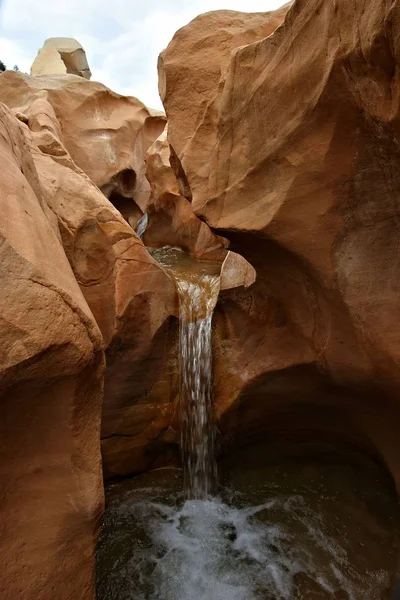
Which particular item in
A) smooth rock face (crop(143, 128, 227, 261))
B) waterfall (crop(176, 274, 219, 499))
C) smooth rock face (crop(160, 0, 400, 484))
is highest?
smooth rock face (crop(143, 128, 227, 261))

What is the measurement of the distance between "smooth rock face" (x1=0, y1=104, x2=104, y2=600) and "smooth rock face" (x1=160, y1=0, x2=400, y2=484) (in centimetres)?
195

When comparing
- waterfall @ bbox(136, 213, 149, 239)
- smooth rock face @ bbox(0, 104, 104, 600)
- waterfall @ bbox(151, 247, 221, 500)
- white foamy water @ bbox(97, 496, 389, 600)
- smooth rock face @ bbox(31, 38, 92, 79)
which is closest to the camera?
smooth rock face @ bbox(0, 104, 104, 600)

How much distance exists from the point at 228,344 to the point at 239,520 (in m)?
1.84

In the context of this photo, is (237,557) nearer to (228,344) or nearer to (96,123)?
(228,344)

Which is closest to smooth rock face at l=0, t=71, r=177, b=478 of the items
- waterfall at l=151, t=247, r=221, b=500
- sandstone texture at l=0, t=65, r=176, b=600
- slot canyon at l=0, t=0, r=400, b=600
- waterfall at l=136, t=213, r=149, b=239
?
slot canyon at l=0, t=0, r=400, b=600

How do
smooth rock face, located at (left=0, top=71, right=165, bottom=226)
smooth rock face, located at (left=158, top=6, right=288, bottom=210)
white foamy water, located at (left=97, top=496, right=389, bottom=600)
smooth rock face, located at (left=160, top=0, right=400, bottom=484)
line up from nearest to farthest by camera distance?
smooth rock face, located at (left=160, top=0, right=400, bottom=484), white foamy water, located at (left=97, top=496, right=389, bottom=600), smooth rock face, located at (left=158, top=6, right=288, bottom=210), smooth rock face, located at (left=0, top=71, right=165, bottom=226)

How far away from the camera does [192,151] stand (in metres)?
4.39

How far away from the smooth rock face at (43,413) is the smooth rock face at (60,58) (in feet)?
64.5

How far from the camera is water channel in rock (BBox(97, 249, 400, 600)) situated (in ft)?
11.5

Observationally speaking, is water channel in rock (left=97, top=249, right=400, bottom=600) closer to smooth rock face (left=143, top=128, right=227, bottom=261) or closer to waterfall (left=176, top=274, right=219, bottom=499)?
waterfall (left=176, top=274, right=219, bottom=499)

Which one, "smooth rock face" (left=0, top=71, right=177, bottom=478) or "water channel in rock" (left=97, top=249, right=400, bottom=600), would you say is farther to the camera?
"smooth rock face" (left=0, top=71, right=177, bottom=478)

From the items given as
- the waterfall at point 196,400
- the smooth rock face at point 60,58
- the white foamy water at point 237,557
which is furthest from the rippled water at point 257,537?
the smooth rock face at point 60,58

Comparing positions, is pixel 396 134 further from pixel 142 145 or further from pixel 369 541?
pixel 142 145

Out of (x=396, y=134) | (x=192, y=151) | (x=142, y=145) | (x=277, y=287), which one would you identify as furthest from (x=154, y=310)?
(x=142, y=145)
